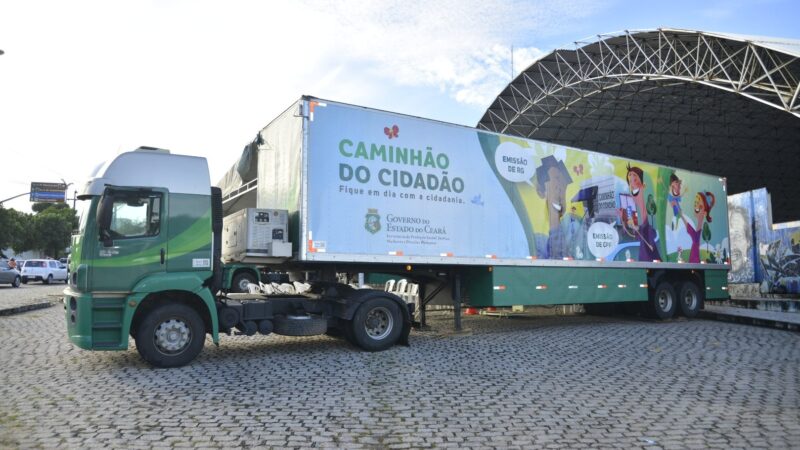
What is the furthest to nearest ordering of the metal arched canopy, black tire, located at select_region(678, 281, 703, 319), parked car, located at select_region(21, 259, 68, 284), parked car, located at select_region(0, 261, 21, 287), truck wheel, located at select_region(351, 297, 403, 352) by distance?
parked car, located at select_region(21, 259, 68, 284) < parked car, located at select_region(0, 261, 21, 287) < the metal arched canopy < black tire, located at select_region(678, 281, 703, 319) < truck wheel, located at select_region(351, 297, 403, 352)

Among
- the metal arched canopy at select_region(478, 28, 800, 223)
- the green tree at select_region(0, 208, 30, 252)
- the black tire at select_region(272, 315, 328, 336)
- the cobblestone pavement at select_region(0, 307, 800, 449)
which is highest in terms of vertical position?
the metal arched canopy at select_region(478, 28, 800, 223)

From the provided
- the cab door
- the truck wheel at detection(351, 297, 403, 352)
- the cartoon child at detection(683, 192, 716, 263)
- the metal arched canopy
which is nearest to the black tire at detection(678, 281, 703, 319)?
the cartoon child at detection(683, 192, 716, 263)

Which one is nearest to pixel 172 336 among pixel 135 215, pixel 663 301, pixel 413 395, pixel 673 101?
pixel 135 215

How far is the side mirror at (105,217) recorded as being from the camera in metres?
7.12

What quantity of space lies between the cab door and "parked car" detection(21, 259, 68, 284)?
33670 mm

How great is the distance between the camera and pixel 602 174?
40.9 ft

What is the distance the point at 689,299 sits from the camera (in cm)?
1466

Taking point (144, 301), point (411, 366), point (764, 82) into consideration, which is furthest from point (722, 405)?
point (764, 82)

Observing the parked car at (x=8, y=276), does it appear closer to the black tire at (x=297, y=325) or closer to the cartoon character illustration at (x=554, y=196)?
the black tire at (x=297, y=325)

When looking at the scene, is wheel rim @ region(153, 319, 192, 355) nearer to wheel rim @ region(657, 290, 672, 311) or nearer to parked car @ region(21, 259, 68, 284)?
wheel rim @ region(657, 290, 672, 311)

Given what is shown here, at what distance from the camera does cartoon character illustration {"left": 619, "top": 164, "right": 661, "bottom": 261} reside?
12883mm

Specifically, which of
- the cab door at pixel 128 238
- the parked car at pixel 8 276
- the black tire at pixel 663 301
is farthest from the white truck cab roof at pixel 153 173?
the parked car at pixel 8 276

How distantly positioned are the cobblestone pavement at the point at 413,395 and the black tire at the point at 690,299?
4214 mm

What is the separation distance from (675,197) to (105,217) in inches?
516
